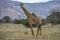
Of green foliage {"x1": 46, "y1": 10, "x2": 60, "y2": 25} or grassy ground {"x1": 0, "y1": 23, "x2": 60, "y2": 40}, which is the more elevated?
green foliage {"x1": 46, "y1": 10, "x2": 60, "y2": 25}

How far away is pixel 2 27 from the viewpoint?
107 inches

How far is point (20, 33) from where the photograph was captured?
2672 mm

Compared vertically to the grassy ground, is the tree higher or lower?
higher

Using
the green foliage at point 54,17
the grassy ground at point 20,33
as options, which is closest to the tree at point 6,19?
the grassy ground at point 20,33

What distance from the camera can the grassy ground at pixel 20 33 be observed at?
2.66 metres

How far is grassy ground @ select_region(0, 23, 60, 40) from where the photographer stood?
2662mm

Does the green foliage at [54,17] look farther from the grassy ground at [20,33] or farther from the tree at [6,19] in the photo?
the tree at [6,19]

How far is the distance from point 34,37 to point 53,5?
0.77m

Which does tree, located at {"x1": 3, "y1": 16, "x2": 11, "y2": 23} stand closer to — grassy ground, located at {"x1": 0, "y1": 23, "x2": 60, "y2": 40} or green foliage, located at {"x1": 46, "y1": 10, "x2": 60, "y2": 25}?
grassy ground, located at {"x1": 0, "y1": 23, "x2": 60, "y2": 40}

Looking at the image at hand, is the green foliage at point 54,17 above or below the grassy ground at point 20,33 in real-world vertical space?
above

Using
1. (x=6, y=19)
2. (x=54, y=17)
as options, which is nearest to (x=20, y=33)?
(x=6, y=19)

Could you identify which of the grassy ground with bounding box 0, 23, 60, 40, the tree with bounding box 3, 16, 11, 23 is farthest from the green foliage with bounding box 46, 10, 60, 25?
the tree with bounding box 3, 16, 11, 23

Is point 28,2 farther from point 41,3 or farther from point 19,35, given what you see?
point 19,35

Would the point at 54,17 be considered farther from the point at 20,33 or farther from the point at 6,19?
the point at 6,19
